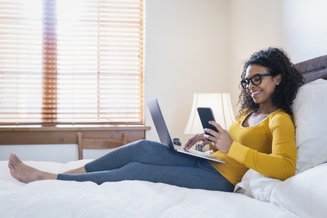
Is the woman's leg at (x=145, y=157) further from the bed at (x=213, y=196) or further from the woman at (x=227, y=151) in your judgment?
the bed at (x=213, y=196)

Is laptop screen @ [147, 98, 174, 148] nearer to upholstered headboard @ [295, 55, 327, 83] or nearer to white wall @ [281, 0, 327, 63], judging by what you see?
upholstered headboard @ [295, 55, 327, 83]

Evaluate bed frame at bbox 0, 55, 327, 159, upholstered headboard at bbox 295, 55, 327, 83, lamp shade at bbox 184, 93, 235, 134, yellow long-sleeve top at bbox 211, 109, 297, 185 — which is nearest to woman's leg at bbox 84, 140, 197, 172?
yellow long-sleeve top at bbox 211, 109, 297, 185

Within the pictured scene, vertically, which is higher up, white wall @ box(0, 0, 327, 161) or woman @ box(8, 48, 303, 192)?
white wall @ box(0, 0, 327, 161)

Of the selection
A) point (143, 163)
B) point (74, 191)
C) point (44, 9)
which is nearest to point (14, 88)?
point (44, 9)

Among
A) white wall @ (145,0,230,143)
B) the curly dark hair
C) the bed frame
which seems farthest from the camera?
white wall @ (145,0,230,143)

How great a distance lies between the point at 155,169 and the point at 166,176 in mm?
56

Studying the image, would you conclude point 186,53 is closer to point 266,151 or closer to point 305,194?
point 266,151

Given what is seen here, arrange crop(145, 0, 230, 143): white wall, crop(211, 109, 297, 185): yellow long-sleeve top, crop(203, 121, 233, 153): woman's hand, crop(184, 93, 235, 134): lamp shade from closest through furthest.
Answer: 1. crop(211, 109, 297, 185): yellow long-sleeve top
2. crop(203, 121, 233, 153): woman's hand
3. crop(184, 93, 235, 134): lamp shade
4. crop(145, 0, 230, 143): white wall

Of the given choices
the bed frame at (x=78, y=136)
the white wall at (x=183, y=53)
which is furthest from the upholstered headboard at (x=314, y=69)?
the bed frame at (x=78, y=136)

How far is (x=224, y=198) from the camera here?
1072mm

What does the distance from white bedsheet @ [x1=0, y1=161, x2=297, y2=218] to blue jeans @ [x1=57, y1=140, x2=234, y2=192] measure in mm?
157

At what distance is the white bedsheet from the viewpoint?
81cm

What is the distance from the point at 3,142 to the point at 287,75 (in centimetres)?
223

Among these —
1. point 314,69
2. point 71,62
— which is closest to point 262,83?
point 314,69
